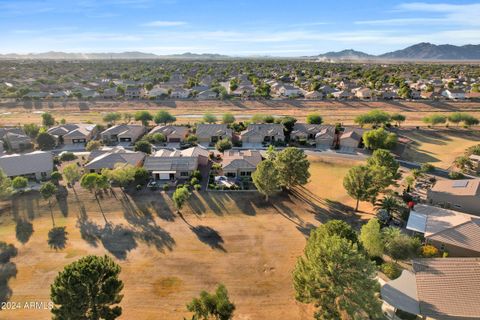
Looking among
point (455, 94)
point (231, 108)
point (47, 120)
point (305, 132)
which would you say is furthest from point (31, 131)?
point (455, 94)

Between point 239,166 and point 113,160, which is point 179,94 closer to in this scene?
point 113,160

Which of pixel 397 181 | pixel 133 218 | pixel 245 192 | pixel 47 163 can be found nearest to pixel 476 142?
pixel 397 181

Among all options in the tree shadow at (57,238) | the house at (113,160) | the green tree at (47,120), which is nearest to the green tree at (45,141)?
the green tree at (47,120)

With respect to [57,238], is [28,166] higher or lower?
higher

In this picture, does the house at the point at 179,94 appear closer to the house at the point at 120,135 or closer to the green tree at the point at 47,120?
the green tree at the point at 47,120

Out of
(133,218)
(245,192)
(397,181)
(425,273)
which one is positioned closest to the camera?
(425,273)

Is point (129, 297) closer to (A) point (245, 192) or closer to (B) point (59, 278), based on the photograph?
(B) point (59, 278)

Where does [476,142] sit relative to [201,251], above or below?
above
